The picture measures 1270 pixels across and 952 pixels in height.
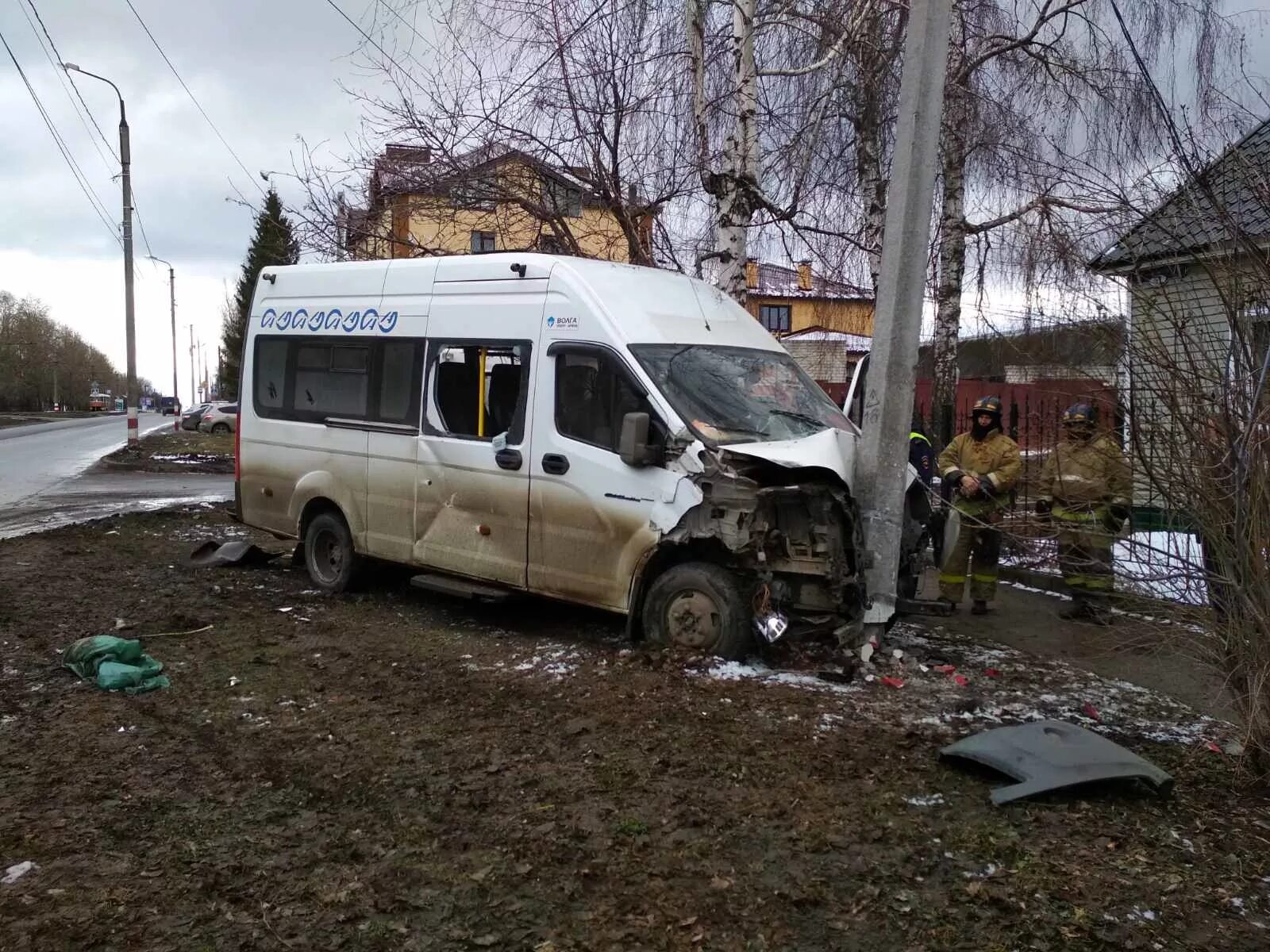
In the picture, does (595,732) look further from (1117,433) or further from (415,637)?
(1117,433)

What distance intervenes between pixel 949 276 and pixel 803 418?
589 cm

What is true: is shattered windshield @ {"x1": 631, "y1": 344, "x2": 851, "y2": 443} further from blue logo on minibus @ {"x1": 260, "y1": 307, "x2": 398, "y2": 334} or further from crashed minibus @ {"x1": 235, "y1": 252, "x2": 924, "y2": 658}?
blue logo on minibus @ {"x1": 260, "y1": 307, "x2": 398, "y2": 334}

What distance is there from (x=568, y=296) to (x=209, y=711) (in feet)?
10.6

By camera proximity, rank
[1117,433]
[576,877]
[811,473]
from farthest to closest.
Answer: [811,473] < [1117,433] < [576,877]

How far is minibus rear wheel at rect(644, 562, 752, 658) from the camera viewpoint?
221 inches

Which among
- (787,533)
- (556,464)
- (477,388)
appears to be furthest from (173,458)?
(787,533)

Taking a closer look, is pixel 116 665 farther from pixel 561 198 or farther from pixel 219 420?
pixel 219 420

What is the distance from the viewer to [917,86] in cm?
610

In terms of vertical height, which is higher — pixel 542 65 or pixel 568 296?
pixel 542 65

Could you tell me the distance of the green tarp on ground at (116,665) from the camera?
5223 mm

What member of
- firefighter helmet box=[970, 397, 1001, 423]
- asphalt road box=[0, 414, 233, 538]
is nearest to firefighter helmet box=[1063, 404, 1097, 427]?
firefighter helmet box=[970, 397, 1001, 423]

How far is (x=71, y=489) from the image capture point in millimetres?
16531

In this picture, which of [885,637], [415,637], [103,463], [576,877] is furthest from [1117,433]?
[103,463]

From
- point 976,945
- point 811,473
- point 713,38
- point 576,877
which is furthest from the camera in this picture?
point 713,38
